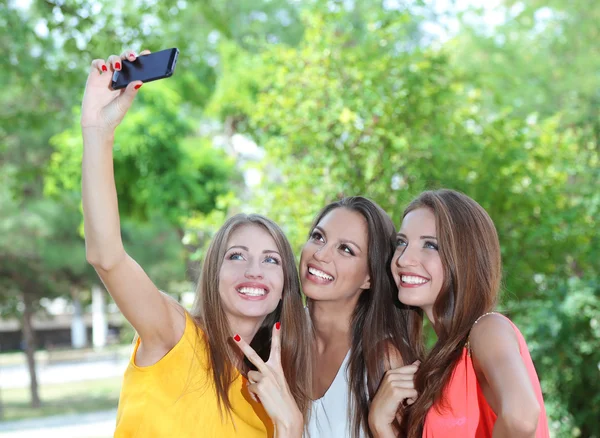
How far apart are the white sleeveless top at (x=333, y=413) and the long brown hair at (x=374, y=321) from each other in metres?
0.03

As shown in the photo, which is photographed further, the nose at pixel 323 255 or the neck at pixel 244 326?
the nose at pixel 323 255

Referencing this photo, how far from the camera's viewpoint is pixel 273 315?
2922 millimetres

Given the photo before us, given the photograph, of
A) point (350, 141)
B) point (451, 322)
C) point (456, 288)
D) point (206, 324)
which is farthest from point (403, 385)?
point (350, 141)

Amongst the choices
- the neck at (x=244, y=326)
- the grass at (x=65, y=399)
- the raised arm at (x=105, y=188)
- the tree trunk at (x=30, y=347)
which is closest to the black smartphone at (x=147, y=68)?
the raised arm at (x=105, y=188)

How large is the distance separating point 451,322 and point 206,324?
2.83 feet

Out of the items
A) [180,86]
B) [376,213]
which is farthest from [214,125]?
[376,213]

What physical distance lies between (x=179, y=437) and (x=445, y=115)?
492 cm

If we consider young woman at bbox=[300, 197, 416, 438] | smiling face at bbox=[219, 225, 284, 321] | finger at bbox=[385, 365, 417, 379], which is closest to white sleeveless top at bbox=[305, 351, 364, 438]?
young woman at bbox=[300, 197, 416, 438]

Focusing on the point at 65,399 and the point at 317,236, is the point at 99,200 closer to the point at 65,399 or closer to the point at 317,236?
the point at 317,236

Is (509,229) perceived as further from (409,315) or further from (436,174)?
(409,315)

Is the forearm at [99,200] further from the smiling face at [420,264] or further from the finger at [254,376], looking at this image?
the smiling face at [420,264]

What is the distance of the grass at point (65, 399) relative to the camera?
52.3 feet

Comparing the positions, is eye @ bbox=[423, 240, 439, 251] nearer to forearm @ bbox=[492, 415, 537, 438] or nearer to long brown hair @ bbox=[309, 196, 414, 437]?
long brown hair @ bbox=[309, 196, 414, 437]

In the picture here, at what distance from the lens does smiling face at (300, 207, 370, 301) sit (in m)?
3.04
